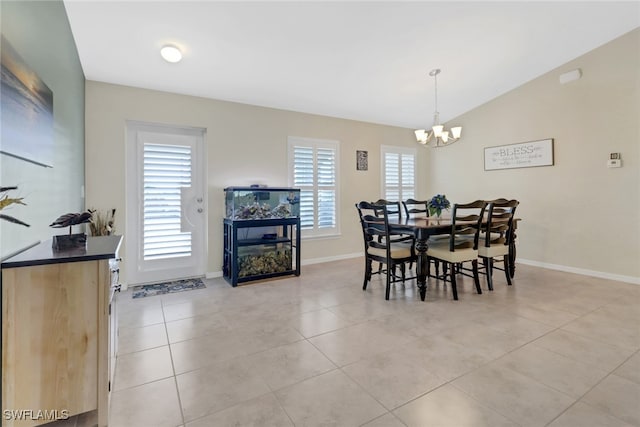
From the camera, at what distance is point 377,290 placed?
137 inches

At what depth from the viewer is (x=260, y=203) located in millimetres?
3926

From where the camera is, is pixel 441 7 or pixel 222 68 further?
pixel 222 68

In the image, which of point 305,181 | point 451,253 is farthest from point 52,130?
point 451,253

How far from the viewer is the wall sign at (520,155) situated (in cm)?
440

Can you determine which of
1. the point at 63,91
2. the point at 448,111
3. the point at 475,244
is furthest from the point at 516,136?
the point at 63,91

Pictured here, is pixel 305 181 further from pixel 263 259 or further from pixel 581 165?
pixel 581 165

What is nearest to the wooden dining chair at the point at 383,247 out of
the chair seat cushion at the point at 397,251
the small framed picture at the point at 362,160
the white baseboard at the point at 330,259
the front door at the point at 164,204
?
the chair seat cushion at the point at 397,251

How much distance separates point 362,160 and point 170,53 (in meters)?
3.33

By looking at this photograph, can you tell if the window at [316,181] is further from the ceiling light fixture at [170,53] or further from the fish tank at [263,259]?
the ceiling light fixture at [170,53]

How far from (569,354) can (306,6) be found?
3.34 metres

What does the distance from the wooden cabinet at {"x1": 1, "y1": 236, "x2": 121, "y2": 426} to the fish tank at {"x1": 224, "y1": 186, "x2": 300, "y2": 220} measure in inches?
88.0

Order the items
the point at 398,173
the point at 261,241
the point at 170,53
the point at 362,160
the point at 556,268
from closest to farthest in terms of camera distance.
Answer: the point at 170,53
the point at 261,241
the point at 556,268
the point at 362,160
the point at 398,173

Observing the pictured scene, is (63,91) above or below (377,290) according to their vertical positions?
above

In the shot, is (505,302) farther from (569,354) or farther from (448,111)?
(448,111)
